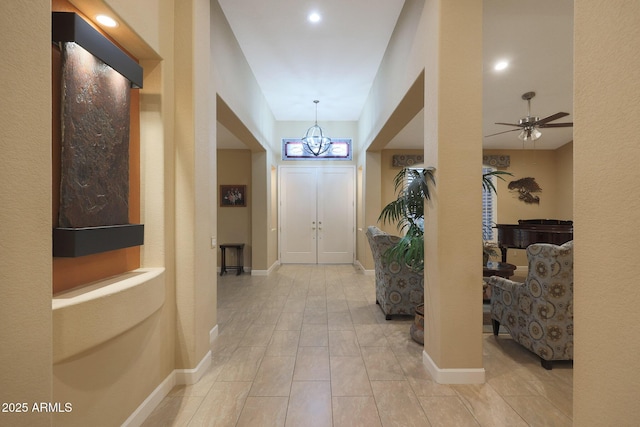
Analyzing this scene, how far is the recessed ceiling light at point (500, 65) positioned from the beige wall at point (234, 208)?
5085 millimetres

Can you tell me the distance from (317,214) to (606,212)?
6716 millimetres

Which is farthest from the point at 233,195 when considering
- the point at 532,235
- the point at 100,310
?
the point at 532,235

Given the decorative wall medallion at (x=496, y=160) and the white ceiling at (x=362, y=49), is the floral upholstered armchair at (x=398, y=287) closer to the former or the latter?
the white ceiling at (x=362, y=49)

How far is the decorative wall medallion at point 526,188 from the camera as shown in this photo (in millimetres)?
7461

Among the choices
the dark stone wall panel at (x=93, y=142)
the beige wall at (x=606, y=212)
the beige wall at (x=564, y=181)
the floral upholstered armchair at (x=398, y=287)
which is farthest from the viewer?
the beige wall at (x=564, y=181)

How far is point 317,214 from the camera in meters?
7.60

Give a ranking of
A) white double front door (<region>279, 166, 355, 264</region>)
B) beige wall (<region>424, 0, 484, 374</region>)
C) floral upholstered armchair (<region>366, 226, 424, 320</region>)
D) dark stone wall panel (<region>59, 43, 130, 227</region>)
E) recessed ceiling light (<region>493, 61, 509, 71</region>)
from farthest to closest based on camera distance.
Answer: white double front door (<region>279, 166, 355, 264</region>) → recessed ceiling light (<region>493, 61, 509, 71</region>) → floral upholstered armchair (<region>366, 226, 424, 320</region>) → beige wall (<region>424, 0, 484, 374</region>) → dark stone wall panel (<region>59, 43, 130, 227</region>)

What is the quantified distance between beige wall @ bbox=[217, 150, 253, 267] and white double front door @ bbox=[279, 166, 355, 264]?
0.89 meters

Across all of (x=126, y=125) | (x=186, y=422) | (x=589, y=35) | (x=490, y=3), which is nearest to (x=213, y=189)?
(x=126, y=125)

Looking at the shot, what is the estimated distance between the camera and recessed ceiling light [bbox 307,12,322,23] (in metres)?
3.40

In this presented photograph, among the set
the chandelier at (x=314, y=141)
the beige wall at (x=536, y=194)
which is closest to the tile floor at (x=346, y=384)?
the chandelier at (x=314, y=141)

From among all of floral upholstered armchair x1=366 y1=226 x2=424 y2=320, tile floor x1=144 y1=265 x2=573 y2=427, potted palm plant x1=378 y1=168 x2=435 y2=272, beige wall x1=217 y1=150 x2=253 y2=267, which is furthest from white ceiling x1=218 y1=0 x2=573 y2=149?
tile floor x1=144 y1=265 x2=573 y2=427

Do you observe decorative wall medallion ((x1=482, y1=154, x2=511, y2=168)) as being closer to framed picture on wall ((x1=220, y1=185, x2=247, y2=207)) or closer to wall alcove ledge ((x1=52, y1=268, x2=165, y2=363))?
framed picture on wall ((x1=220, y1=185, x2=247, y2=207))

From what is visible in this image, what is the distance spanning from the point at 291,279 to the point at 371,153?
308cm
